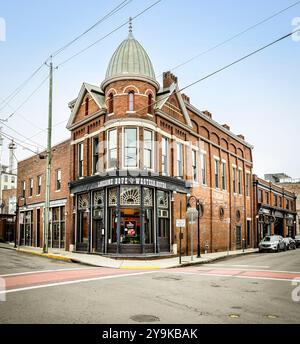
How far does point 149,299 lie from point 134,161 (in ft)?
43.7

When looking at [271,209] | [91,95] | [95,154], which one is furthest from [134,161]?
[271,209]

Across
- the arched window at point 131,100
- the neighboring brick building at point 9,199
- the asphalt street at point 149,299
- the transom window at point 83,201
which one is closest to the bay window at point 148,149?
the arched window at point 131,100

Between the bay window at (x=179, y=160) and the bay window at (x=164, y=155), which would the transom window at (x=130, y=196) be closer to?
the bay window at (x=164, y=155)

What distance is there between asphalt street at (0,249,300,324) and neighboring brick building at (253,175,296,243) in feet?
90.1

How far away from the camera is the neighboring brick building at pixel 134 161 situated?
2102 centimetres

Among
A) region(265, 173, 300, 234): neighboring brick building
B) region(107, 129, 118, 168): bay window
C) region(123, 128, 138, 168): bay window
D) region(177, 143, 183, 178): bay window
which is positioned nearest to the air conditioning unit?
region(177, 143, 183, 178): bay window

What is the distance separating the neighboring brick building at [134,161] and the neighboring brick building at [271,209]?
12.7 m

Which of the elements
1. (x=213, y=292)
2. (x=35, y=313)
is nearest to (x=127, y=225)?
(x=213, y=292)

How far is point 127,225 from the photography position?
68.6 ft

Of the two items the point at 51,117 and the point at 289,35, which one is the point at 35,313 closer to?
the point at 289,35

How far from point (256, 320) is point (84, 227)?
18816 millimetres

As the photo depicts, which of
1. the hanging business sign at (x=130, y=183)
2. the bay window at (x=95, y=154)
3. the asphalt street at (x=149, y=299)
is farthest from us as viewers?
the bay window at (x=95, y=154)

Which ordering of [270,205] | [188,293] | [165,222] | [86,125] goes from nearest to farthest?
[188,293]
[165,222]
[86,125]
[270,205]

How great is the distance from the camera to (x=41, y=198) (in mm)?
30875
